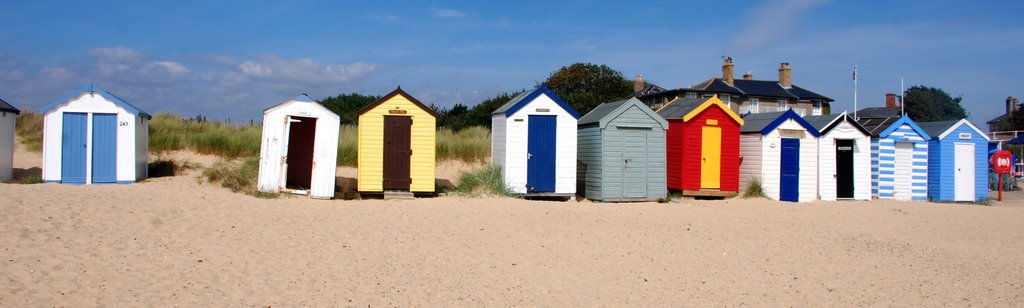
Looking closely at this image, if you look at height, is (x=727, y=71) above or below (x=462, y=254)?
above

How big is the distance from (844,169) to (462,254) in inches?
480

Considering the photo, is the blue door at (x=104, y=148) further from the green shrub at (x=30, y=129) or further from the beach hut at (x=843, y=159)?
the beach hut at (x=843, y=159)

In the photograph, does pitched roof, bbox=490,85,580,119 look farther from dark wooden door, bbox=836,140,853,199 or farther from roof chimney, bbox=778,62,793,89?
roof chimney, bbox=778,62,793,89

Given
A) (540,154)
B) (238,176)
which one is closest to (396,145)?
(540,154)

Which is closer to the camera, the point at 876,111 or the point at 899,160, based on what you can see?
the point at 899,160

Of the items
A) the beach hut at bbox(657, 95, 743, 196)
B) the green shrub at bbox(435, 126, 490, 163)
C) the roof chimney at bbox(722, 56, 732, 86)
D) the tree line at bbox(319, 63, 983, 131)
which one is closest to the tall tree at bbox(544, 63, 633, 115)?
the tree line at bbox(319, 63, 983, 131)

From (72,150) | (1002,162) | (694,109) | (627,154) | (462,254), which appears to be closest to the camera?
(462,254)

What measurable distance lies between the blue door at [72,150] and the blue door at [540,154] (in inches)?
339

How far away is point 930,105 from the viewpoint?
70938mm

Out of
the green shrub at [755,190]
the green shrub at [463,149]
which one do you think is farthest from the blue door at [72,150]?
the green shrub at [755,190]

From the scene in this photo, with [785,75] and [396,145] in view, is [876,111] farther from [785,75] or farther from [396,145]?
[396,145]

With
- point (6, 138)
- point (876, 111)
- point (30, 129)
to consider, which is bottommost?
point (6, 138)

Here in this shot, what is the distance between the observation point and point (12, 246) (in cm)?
889

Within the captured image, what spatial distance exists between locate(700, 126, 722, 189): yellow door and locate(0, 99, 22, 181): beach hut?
14.1 m
